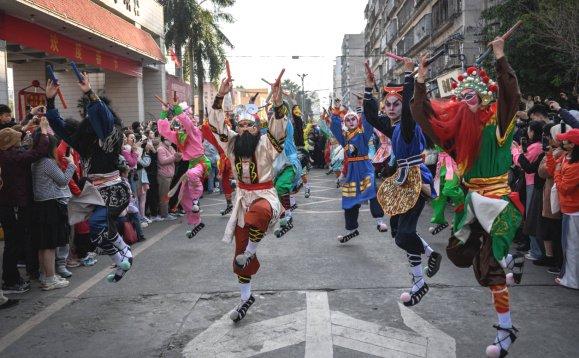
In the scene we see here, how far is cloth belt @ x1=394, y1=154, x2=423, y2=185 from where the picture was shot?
5.54 m

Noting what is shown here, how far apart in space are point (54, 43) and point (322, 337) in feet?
42.9

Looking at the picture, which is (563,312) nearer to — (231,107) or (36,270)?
(231,107)

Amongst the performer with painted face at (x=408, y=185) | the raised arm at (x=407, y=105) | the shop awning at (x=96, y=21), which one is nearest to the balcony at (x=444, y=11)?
the shop awning at (x=96, y=21)

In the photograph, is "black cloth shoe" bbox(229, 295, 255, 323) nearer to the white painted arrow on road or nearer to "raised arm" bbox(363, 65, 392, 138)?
the white painted arrow on road

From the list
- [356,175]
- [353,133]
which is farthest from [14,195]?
[353,133]

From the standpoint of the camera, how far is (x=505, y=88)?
4043 mm

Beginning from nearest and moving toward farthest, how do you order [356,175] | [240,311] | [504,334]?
[504,334], [240,311], [356,175]

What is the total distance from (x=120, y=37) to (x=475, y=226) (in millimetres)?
15311

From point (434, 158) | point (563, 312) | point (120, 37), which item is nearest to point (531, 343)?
point (563, 312)

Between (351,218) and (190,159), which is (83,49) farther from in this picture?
(351,218)

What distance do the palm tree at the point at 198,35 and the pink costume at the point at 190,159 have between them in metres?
21.8

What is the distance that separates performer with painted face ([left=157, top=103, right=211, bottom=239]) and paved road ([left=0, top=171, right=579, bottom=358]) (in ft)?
4.66

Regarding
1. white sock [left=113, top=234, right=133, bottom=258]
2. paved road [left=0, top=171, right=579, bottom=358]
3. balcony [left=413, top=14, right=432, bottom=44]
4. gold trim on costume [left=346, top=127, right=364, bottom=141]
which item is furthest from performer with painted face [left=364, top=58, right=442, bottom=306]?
balcony [left=413, top=14, right=432, bottom=44]

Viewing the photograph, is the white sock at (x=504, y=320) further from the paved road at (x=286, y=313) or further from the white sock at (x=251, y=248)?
the white sock at (x=251, y=248)
